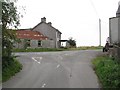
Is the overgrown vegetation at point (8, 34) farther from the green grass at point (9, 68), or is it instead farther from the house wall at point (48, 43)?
the house wall at point (48, 43)

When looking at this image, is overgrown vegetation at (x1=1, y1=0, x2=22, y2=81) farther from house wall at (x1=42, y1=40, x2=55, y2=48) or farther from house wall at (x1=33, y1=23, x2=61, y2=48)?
house wall at (x1=33, y1=23, x2=61, y2=48)

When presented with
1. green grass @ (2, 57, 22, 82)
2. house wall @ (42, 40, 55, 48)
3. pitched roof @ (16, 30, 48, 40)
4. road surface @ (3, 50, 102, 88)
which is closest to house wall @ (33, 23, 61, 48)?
house wall @ (42, 40, 55, 48)

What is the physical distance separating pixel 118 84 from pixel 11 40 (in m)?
13.7

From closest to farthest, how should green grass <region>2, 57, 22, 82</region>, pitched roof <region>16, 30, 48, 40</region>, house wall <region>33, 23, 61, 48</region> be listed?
1. green grass <region>2, 57, 22, 82</region>
2. pitched roof <region>16, 30, 48, 40</region>
3. house wall <region>33, 23, 61, 48</region>

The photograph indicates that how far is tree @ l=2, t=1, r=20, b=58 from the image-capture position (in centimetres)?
3431

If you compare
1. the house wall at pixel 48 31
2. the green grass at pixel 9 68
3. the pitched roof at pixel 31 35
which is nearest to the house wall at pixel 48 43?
the house wall at pixel 48 31

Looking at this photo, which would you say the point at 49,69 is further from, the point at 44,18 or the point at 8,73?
the point at 44,18

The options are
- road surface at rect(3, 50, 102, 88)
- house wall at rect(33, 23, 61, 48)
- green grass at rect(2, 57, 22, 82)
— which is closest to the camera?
road surface at rect(3, 50, 102, 88)

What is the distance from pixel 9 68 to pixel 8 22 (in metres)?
4.14

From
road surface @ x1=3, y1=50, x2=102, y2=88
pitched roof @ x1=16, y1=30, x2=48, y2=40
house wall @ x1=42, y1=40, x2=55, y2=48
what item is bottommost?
road surface @ x1=3, y1=50, x2=102, y2=88

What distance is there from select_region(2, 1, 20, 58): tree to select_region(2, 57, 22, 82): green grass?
685 millimetres

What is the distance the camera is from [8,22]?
35.0 metres

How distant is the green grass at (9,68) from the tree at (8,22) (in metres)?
0.68

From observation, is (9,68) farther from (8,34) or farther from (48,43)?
(48,43)
